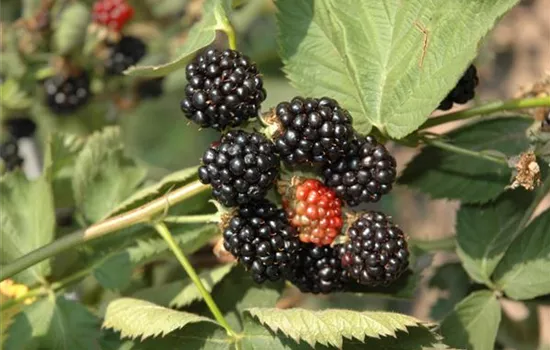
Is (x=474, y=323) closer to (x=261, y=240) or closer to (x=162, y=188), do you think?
(x=261, y=240)

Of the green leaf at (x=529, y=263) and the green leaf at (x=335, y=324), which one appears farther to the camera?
the green leaf at (x=529, y=263)

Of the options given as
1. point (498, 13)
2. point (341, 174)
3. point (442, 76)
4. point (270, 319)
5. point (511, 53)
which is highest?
point (498, 13)

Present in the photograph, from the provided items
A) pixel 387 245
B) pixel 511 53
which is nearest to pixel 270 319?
pixel 387 245

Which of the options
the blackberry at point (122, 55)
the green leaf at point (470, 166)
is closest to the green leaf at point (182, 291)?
the green leaf at point (470, 166)

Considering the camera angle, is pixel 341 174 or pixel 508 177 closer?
pixel 341 174

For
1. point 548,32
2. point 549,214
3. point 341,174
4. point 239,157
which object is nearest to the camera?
point 239,157

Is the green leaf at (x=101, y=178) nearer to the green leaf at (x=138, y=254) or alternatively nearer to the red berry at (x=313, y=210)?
the green leaf at (x=138, y=254)

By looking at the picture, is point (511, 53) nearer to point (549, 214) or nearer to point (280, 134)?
point (549, 214)
